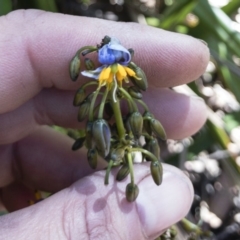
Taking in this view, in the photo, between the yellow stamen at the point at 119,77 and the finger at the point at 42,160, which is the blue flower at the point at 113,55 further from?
the finger at the point at 42,160

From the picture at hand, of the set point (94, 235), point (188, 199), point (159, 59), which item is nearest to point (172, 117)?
point (159, 59)

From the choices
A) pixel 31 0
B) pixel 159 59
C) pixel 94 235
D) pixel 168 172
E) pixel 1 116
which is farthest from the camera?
pixel 31 0

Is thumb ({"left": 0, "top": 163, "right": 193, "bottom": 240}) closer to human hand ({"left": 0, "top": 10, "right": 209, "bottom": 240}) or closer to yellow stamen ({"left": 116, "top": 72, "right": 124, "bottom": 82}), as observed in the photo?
human hand ({"left": 0, "top": 10, "right": 209, "bottom": 240})

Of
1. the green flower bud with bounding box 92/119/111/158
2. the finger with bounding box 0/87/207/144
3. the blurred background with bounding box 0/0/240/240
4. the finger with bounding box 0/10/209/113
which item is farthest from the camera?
the blurred background with bounding box 0/0/240/240

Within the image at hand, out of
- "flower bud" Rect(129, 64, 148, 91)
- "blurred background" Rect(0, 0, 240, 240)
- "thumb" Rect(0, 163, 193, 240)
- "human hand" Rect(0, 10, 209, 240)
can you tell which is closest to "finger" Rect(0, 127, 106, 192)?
"human hand" Rect(0, 10, 209, 240)

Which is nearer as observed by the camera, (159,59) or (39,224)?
(39,224)

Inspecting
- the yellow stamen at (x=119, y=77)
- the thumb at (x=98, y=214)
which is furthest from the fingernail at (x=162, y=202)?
the yellow stamen at (x=119, y=77)

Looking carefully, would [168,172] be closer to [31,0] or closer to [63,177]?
[63,177]
